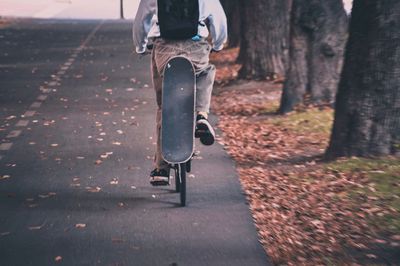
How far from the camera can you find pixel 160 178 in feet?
24.1

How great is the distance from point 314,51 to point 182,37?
5.80 meters

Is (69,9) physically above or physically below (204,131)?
below

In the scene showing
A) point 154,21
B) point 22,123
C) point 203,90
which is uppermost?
point 154,21

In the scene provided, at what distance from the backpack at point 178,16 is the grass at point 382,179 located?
2166 millimetres

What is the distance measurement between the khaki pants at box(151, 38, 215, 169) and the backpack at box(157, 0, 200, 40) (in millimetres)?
120

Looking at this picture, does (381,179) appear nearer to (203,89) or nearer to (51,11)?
(203,89)

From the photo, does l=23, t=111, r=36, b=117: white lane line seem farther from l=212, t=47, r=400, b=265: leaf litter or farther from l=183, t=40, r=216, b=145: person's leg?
l=183, t=40, r=216, b=145: person's leg

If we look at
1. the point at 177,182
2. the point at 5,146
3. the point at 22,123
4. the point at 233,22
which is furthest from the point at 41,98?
the point at 233,22

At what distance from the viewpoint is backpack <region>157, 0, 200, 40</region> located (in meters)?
6.91

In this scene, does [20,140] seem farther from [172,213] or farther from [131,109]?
[172,213]

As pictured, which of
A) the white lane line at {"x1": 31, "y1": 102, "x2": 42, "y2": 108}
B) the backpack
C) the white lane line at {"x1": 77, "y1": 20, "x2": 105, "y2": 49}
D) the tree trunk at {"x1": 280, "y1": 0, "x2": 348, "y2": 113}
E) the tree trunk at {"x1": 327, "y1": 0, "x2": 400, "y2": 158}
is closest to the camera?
the backpack

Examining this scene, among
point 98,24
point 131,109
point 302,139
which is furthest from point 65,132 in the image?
point 98,24

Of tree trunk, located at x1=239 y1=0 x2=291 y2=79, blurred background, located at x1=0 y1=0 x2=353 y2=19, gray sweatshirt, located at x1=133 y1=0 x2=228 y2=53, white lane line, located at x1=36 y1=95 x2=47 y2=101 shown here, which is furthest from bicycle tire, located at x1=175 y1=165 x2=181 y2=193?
blurred background, located at x1=0 y1=0 x2=353 y2=19

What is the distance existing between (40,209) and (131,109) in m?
6.57
